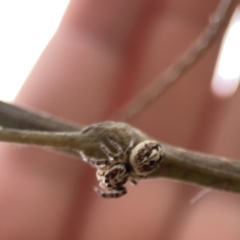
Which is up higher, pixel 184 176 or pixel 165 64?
pixel 165 64

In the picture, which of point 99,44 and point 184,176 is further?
point 99,44

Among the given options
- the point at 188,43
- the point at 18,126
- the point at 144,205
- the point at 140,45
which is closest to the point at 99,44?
the point at 140,45

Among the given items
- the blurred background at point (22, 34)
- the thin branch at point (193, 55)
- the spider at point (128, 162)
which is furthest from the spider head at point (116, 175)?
the blurred background at point (22, 34)

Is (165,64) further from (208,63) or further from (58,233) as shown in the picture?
(58,233)

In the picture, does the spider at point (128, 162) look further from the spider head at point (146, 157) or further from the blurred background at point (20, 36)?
the blurred background at point (20, 36)

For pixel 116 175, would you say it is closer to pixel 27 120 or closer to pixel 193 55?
pixel 27 120

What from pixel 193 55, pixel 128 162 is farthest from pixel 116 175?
pixel 193 55
